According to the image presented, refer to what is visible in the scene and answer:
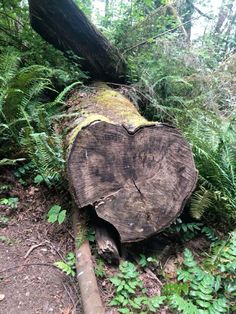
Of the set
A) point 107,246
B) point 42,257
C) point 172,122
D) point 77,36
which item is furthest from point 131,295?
point 77,36

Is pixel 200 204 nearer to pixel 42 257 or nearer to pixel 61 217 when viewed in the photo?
pixel 61 217

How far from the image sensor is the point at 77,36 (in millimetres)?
3910

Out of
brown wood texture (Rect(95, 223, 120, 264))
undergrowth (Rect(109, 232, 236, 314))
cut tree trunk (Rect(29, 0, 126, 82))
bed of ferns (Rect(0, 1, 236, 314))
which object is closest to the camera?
→ undergrowth (Rect(109, 232, 236, 314))

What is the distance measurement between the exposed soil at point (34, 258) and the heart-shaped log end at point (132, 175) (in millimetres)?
513

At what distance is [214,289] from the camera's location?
2.15 meters

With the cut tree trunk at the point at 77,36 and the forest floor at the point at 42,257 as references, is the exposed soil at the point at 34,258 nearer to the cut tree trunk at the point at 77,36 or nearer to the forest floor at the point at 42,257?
the forest floor at the point at 42,257

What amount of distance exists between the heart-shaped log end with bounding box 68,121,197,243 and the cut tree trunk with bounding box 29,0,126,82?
1.92 metres

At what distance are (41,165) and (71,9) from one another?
6.66 ft

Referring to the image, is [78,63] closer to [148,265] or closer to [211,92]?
[211,92]

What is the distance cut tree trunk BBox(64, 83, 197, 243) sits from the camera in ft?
7.71

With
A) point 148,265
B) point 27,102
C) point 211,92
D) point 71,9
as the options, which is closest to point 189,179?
point 148,265

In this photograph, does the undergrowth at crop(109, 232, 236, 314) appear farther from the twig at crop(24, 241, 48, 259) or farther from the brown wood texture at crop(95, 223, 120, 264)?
the twig at crop(24, 241, 48, 259)

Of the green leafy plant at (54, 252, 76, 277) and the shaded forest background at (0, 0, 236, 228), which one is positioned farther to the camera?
the shaded forest background at (0, 0, 236, 228)

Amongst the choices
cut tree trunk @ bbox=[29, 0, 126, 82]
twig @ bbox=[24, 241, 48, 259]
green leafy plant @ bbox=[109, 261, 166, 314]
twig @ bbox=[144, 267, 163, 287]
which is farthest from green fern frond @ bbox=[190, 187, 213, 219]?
cut tree trunk @ bbox=[29, 0, 126, 82]
